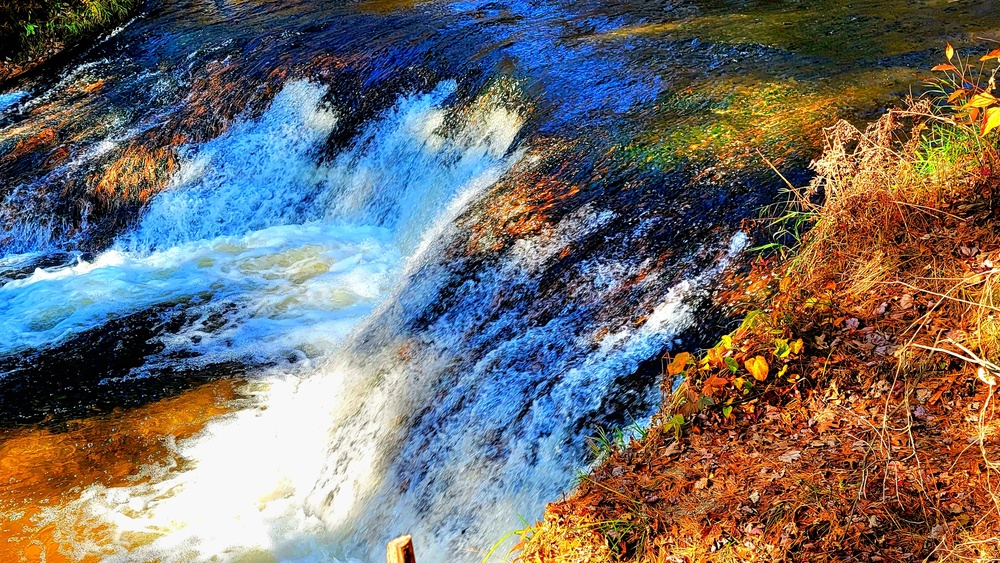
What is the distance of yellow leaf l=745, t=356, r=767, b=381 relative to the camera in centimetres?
339

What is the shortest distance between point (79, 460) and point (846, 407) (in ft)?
15.2

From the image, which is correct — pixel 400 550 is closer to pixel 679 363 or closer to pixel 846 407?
pixel 679 363

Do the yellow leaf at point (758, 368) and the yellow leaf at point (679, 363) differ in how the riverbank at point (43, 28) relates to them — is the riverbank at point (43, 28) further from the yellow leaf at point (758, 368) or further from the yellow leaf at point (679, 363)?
the yellow leaf at point (758, 368)

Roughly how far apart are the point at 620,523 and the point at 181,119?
743cm

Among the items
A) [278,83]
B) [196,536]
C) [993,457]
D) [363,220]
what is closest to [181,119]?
[278,83]

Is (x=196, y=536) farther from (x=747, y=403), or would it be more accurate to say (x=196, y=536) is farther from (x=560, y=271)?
(x=747, y=403)

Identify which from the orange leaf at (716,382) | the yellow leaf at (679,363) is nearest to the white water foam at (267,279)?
the yellow leaf at (679,363)

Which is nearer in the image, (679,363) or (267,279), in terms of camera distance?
(679,363)

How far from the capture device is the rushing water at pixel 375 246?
4.43 m

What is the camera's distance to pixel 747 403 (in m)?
3.42

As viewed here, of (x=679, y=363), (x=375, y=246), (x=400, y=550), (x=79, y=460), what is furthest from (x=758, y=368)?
(x=375, y=246)

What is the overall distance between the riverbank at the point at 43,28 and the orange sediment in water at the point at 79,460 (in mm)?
7330

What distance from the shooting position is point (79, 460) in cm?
511

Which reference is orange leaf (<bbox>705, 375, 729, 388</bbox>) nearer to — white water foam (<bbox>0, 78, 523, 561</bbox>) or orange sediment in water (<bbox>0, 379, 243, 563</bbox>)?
white water foam (<bbox>0, 78, 523, 561</bbox>)
